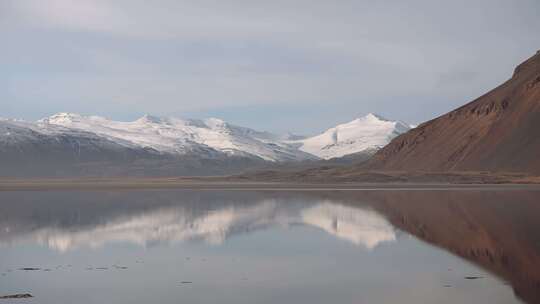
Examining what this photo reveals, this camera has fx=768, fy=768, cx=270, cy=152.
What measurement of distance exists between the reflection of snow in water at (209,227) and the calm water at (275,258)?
62mm

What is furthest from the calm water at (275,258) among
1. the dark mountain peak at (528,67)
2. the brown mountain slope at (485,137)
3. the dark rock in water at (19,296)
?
the dark mountain peak at (528,67)

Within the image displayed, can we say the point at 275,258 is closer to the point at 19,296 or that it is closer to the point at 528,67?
the point at 19,296

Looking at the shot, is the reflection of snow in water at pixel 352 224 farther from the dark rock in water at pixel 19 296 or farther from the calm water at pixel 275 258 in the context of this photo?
the dark rock in water at pixel 19 296

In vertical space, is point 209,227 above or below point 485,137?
below

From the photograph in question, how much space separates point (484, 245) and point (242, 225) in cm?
1526

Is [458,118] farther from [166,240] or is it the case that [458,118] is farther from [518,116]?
[166,240]

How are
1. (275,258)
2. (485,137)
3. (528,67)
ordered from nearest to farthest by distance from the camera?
1. (275,258)
2. (485,137)
3. (528,67)

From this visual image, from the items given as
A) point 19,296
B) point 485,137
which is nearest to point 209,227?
point 19,296

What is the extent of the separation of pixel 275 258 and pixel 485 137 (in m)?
135

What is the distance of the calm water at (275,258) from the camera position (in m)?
21.4

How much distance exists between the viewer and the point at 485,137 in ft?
513

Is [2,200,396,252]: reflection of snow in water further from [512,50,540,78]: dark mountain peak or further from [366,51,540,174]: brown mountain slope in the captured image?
[512,50,540,78]: dark mountain peak

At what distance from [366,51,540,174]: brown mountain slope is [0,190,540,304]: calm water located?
323 feet

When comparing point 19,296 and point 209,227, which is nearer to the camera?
point 19,296
